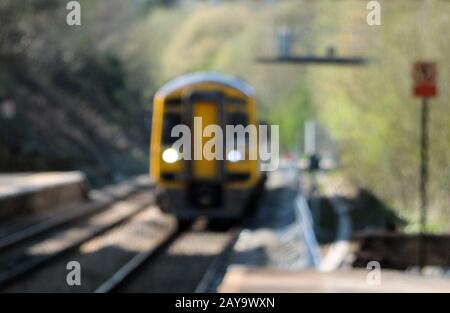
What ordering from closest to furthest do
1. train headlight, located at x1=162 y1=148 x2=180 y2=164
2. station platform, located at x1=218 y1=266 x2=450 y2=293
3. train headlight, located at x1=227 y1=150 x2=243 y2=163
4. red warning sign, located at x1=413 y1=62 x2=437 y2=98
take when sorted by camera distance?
1. station platform, located at x1=218 y1=266 x2=450 y2=293
2. red warning sign, located at x1=413 y1=62 x2=437 y2=98
3. train headlight, located at x1=227 y1=150 x2=243 y2=163
4. train headlight, located at x1=162 y1=148 x2=180 y2=164

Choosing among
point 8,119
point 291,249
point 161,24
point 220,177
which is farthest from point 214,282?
point 161,24

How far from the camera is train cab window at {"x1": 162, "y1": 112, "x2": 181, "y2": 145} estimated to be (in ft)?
47.1

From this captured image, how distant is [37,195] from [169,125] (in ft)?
13.1

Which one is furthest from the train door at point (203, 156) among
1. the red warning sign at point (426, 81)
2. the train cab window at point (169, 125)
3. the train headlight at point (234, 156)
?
the red warning sign at point (426, 81)

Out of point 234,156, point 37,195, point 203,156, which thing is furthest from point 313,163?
point 37,195

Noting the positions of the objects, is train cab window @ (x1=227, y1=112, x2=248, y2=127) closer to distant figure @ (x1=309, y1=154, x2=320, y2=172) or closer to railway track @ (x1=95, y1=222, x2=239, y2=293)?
distant figure @ (x1=309, y1=154, x2=320, y2=172)

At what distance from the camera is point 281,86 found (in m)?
45.3

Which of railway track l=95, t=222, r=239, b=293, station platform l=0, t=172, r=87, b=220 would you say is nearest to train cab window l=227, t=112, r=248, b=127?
railway track l=95, t=222, r=239, b=293

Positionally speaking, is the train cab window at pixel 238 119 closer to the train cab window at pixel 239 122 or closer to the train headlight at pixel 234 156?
the train cab window at pixel 239 122

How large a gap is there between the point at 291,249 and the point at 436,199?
5276 millimetres

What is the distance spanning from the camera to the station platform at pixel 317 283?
16.0 ft

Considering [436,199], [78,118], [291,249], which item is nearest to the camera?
[291,249]

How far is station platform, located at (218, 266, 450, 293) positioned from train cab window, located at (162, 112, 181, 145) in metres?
8.41
